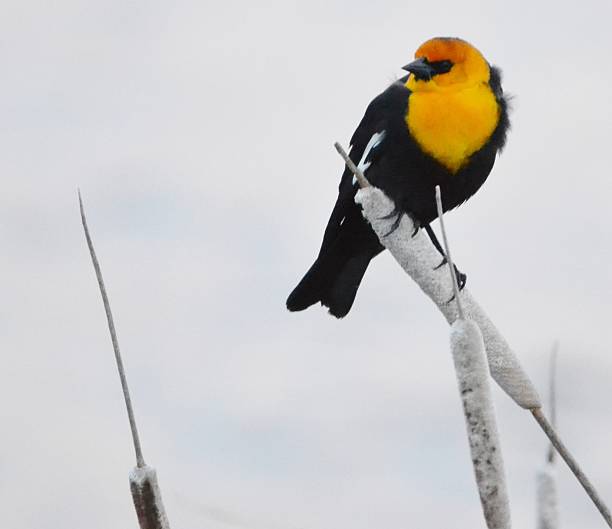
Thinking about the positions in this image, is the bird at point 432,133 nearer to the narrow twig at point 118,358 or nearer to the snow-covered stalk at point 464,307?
the snow-covered stalk at point 464,307

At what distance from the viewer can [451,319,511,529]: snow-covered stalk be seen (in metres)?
1.00

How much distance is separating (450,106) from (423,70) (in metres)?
0.12

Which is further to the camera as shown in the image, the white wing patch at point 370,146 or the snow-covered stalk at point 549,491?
the white wing patch at point 370,146

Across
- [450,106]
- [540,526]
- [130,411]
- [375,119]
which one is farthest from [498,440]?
[375,119]

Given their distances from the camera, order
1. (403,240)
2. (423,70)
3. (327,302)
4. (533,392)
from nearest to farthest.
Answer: (533,392)
(403,240)
(423,70)
(327,302)

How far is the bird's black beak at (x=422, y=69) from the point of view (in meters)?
2.69

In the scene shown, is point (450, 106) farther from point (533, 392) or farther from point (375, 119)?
point (533, 392)

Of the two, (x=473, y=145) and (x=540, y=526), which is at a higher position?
(x=473, y=145)

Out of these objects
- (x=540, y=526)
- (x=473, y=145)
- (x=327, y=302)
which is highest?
(x=473, y=145)

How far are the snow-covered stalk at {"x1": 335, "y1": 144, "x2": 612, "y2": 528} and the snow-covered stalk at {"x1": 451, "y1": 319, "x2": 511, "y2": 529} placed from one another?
0.34ft

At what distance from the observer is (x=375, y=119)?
2971 mm

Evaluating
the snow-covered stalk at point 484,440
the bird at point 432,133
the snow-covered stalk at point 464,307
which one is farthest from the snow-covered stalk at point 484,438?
the bird at point 432,133

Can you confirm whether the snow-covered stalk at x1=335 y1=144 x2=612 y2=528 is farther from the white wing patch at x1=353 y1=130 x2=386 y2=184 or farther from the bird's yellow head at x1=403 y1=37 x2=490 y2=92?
the white wing patch at x1=353 y1=130 x2=386 y2=184

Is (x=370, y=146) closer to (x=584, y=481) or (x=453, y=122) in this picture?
(x=453, y=122)
